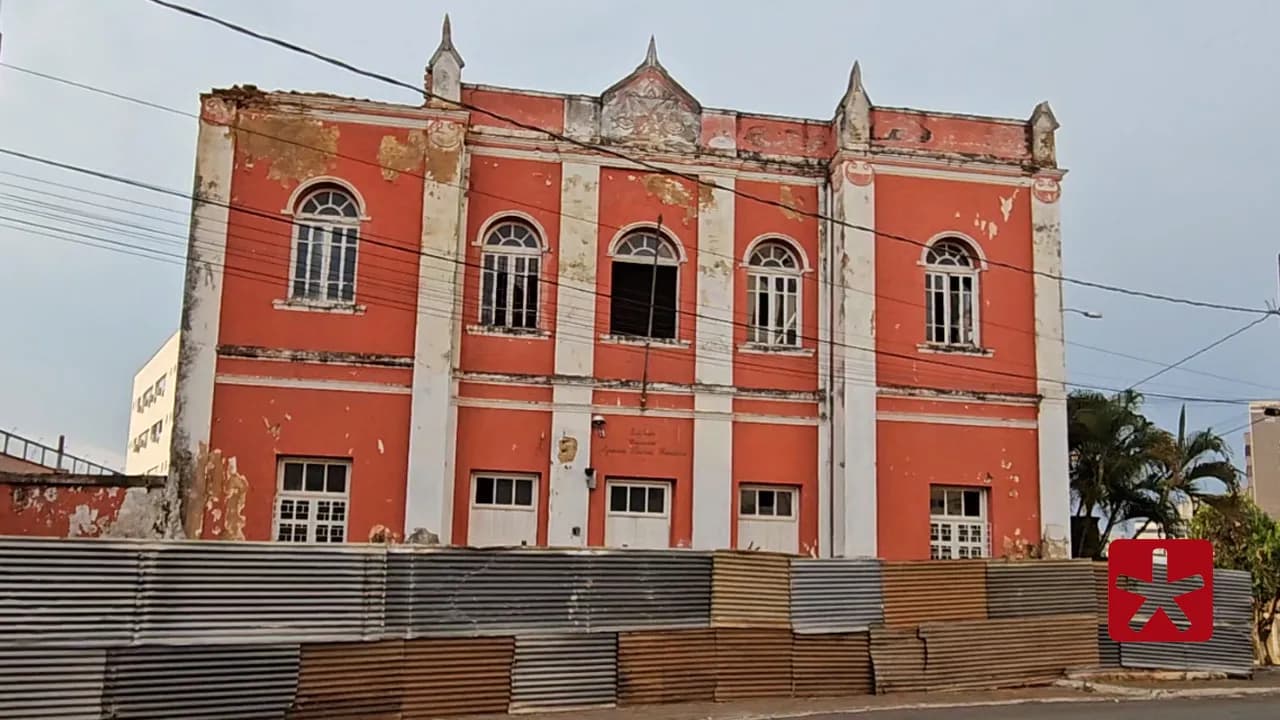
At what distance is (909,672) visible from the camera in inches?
547

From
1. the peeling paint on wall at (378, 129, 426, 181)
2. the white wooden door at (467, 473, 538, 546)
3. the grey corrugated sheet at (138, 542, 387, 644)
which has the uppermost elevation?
the peeling paint on wall at (378, 129, 426, 181)

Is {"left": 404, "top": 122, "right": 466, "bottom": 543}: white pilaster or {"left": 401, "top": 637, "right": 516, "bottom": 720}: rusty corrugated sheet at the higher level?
{"left": 404, "top": 122, "right": 466, "bottom": 543}: white pilaster

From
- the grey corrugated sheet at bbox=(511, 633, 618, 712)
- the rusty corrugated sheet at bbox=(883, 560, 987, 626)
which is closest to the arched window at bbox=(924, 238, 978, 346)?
the rusty corrugated sheet at bbox=(883, 560, 987, 626)

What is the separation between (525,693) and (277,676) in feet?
8.05

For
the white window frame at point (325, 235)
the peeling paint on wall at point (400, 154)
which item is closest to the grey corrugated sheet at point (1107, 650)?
the white window frame at point (325, 235)

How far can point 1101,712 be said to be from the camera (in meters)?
12.3

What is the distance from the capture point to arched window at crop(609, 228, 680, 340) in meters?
18.0

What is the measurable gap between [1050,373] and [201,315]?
12.3m

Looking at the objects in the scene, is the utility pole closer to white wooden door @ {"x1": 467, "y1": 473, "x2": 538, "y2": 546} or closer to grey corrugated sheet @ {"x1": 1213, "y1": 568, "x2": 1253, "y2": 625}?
white wooden door @ {"x1": 467, "y1": 473, "x2": 538, "y2": 546}

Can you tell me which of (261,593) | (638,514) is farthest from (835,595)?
(261,593)

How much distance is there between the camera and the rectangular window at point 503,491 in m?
17.1

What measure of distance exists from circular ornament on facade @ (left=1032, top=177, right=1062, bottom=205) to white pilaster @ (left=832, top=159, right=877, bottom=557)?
2.66 metres

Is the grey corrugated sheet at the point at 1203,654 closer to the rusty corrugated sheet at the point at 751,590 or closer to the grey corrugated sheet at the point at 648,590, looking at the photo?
the rusty corrugated sheet at the point at 751,590

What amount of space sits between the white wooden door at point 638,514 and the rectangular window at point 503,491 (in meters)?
1.15
